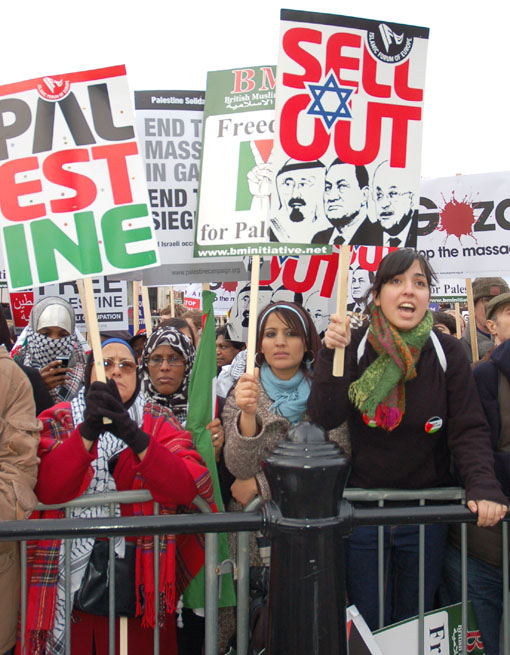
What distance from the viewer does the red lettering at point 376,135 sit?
9.22 ft

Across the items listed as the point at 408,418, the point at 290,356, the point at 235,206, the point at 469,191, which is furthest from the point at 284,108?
the point at 469,191

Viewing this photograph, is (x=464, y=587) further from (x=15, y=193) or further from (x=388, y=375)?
(x=15, y=193)

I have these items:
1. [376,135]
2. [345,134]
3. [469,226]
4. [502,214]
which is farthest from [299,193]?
[502,214]

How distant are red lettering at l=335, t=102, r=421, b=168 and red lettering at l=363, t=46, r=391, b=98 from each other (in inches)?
2.0

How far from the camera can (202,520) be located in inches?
70.9

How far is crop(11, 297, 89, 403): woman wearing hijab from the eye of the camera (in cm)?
417

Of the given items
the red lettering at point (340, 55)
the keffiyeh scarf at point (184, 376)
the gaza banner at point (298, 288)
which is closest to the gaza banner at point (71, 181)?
the keffiyeh scarf at point (184, 376)

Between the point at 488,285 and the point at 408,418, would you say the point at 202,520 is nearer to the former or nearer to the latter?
the point at 408,418

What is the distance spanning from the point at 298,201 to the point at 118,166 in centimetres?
82

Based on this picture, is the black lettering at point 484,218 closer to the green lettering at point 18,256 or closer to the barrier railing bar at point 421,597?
the barrier railing bar at point 421,597

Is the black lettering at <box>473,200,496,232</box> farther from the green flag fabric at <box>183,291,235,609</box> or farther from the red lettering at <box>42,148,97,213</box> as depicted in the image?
the red lettering at <box>42,148,97,213</box>

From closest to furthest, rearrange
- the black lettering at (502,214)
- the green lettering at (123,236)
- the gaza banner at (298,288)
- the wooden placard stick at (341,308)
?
the wooden placard stick at (341,308) < the green lettering at (123,236) < the gaza banner at (298,288) < the black lettering at (502,214)

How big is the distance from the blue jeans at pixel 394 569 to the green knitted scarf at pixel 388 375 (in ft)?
1.60

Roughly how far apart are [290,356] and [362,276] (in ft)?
10.4
